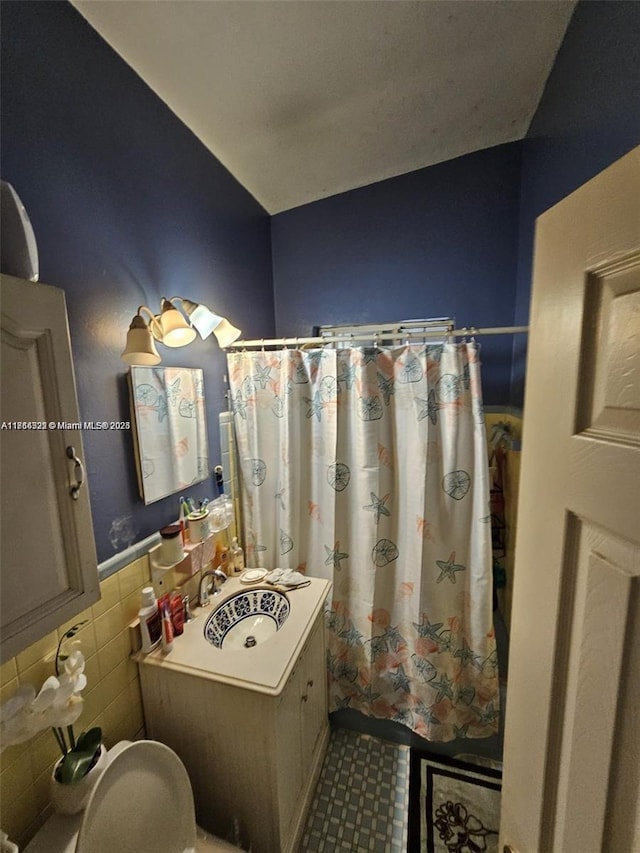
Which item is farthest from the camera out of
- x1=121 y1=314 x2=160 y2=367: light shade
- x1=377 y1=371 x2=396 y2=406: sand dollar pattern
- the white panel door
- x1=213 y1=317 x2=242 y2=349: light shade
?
x1=377 y1=371 x2=396 y2=406: sand dollar pattern

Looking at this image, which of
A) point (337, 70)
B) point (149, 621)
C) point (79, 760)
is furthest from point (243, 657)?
point (337, 70)

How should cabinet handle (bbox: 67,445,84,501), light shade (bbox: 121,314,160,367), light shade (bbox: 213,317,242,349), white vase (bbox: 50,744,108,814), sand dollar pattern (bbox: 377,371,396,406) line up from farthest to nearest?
sand dollar pattern (bbox: 377,371,396,406) → light shade (bbox: 213,317,242,349) → light shade (bbox: 121,314,160,367) → white vase (bbox: 50,744,108,814) → cabinet handle (bbox: 67,445,84,501)

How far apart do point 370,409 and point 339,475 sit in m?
0.34

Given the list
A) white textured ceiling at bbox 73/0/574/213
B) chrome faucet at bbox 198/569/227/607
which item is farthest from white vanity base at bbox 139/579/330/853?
white textured ceiling at bbox 73/0/574/213

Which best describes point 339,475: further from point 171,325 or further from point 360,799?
point 360,799

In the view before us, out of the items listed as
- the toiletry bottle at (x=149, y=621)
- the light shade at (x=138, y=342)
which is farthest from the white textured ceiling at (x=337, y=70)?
the toiletry bottle at (x=149, y=621)

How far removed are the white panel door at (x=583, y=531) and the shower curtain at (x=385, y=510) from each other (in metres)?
0.79

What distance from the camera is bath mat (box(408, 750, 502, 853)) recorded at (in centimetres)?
131

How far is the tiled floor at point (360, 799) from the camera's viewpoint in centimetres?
131

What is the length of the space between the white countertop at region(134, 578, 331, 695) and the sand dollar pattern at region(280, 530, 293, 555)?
1.16 feet

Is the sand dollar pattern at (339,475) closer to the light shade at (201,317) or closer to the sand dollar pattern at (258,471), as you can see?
the sand dollar pattern at (258,471)

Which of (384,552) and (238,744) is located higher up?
(384,552)

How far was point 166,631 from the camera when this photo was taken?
1.15 metres

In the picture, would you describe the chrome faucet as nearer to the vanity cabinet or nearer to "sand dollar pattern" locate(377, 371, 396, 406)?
the vanity cabinet
